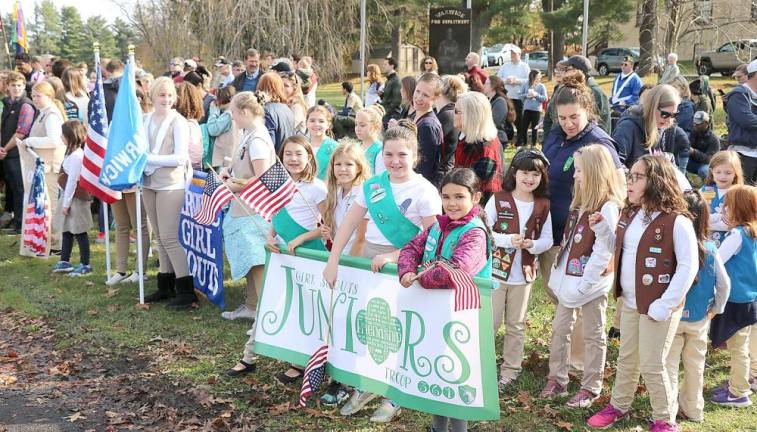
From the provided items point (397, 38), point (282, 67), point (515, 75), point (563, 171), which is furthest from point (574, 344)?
point (397, 38)

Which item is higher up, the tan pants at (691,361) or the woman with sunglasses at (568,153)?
the woman with sunglasses at (568,153)

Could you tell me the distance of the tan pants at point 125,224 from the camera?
27.3 ft

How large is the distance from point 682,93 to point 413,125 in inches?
203

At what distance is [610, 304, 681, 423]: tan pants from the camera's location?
463cm

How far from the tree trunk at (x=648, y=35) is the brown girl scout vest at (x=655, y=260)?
603 inches

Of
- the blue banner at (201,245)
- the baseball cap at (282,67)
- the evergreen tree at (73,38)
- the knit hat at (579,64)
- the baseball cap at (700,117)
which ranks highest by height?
the evergreen tree at (73,38)

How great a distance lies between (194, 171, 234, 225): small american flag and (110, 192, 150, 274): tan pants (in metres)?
2.34

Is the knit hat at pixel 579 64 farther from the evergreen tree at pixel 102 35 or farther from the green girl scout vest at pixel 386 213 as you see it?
the evergreen tree at pixel 102 35

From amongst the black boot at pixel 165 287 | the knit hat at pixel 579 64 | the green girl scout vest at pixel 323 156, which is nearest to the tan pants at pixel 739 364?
the knit hat at pixel 579 64

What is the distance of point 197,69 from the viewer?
1427 cm

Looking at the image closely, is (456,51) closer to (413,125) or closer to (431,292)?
(413,125)

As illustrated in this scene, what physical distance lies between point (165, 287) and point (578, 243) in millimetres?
4783

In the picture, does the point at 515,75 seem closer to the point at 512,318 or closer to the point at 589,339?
the point at 512,318

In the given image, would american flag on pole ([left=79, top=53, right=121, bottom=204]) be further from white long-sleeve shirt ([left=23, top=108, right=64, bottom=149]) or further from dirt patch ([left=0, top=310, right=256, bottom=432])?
white long-sleeve shirt ([left=23, top=108, right=64, bottom=149])
